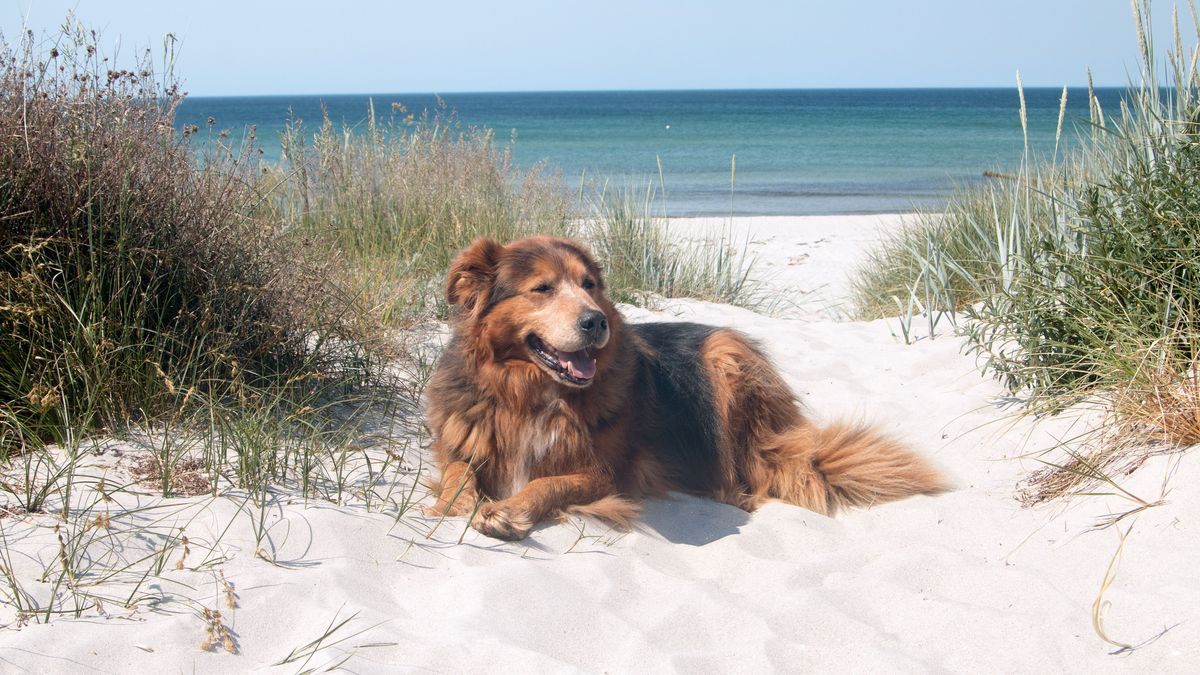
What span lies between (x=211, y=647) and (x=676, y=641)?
147cm

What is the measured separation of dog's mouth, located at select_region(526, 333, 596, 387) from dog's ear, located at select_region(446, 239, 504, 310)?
341 millimetres

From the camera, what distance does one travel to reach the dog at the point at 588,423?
161 inches

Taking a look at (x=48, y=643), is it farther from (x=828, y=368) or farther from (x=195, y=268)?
(x=828, y=368)

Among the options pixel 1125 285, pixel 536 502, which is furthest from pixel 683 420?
pixel 1125 285

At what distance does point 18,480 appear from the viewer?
362cm

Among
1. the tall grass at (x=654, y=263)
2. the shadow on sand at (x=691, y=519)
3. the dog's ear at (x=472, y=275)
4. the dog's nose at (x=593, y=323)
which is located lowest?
the shadow on sand at (x=691, y=519)

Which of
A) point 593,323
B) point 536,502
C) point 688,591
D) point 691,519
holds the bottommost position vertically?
point 691,519

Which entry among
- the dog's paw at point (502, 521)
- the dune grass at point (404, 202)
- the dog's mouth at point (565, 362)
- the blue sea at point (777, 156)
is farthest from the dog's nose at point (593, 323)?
the dune grass at point (404, 202)

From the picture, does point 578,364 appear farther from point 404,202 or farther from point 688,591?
point 404,202

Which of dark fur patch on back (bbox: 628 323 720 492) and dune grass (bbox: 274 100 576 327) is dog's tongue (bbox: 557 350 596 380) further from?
dune grass (bbox: 274 100 576 327)

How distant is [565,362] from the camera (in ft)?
13.4

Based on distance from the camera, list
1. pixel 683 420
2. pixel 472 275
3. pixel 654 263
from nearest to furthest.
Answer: pixel 472 275 → pixel 683 420 → pixel 654 263

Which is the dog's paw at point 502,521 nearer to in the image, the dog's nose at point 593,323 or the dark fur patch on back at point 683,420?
the dog's nose at point 593,323

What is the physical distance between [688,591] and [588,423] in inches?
42.7
